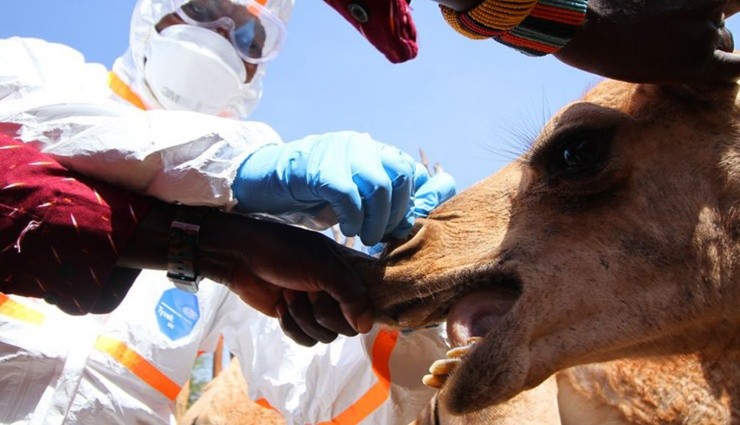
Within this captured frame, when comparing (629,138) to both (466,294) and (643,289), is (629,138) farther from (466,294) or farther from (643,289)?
(466,294)

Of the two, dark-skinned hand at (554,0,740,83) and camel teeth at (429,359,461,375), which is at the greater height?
dark-skinned hand at (554,0,740,83)

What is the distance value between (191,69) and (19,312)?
4.52 ft

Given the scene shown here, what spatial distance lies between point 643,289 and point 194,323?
1654 millimetres

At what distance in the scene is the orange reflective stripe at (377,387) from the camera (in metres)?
2.31

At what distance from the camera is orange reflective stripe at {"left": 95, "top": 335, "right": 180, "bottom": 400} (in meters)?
2.46

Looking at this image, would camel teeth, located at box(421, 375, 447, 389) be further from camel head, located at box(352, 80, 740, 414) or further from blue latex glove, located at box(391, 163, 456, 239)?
blue latex glove, located at box(391, 163, 456, 239)

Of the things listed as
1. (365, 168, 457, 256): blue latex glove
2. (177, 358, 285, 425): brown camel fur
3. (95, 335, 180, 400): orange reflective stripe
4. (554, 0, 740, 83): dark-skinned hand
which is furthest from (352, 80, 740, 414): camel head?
(177, 358, 285, 425): brown camel fur

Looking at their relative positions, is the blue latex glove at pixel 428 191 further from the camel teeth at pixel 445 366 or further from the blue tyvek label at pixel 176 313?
the blue tyvek label at pixel 176 313

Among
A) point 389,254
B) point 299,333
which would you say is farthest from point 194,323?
point 389,254

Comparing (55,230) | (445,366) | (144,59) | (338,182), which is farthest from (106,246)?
(144,59)

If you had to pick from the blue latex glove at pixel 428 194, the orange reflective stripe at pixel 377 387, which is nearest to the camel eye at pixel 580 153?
the blue latex glove at pixel 428 194

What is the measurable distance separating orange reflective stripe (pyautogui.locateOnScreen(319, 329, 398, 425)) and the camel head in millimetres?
551

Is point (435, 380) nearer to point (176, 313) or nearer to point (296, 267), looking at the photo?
point (296, 267)

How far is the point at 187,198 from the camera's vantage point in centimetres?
170
